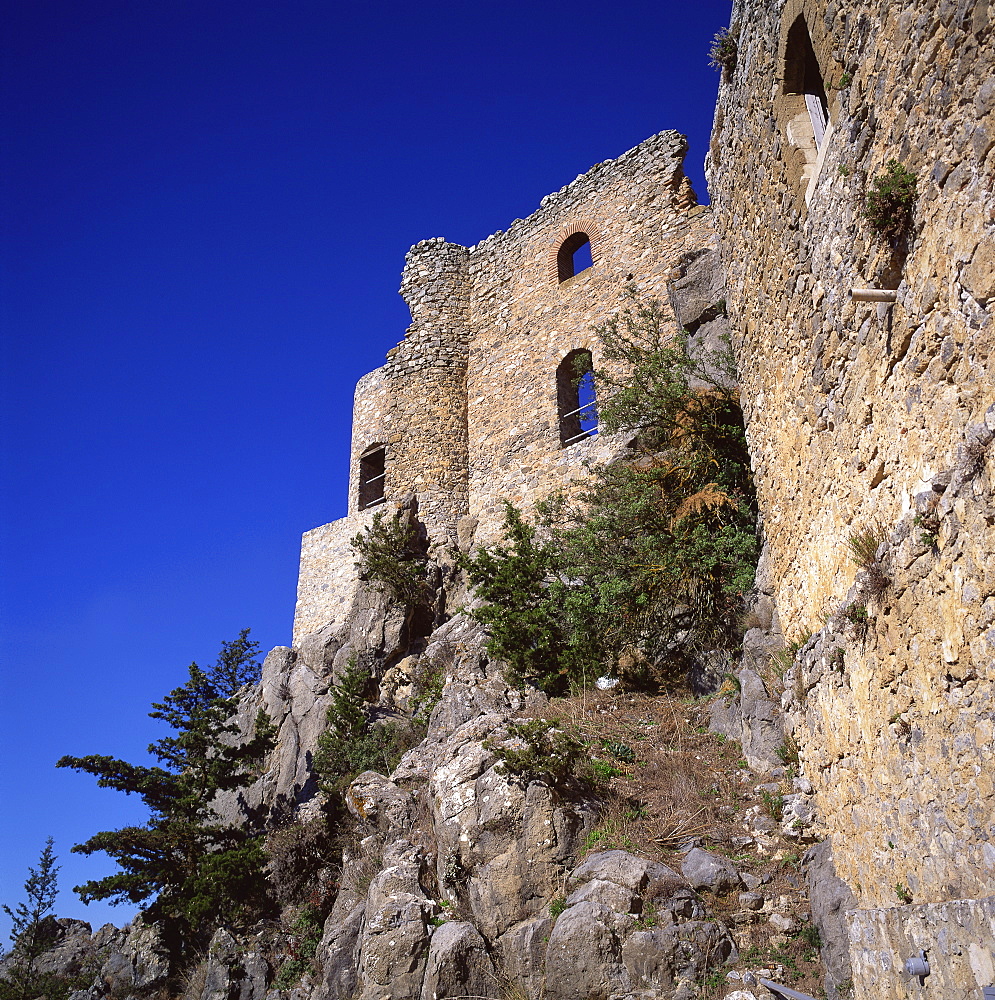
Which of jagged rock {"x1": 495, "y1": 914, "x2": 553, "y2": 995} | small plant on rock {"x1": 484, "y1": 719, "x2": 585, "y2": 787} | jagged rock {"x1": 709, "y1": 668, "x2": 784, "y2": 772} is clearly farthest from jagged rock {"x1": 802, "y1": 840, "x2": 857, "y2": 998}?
small plant on rock {"x1": 484, "y1": 719, "x2": 585, "y2": 787}

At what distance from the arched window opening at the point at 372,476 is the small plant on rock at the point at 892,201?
51.7 ft

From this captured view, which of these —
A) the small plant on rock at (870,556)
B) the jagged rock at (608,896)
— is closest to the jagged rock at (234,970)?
the jagged rock at (608,896)

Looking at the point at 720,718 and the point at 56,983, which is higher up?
the point at 720,718

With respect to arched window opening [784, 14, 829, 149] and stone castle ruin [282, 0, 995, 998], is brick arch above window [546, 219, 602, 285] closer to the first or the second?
stone castle ruin [282, 0, 995, 998]

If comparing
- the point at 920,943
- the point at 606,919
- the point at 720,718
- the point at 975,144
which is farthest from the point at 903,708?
the point at 720,718

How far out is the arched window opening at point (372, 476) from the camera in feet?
65.5

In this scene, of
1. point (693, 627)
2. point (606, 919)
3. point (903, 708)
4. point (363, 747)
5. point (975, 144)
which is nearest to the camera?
point (975, 144)

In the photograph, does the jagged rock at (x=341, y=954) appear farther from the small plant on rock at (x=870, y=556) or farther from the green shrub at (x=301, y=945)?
the small plant on rock at (x=870, y=556)

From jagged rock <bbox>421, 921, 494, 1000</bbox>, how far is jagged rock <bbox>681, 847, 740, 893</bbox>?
202 centimetres

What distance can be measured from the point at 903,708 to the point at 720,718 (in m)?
4.18

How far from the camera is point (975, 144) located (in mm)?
3566

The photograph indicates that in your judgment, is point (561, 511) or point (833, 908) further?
point (561, 511)

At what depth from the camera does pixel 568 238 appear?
693 inches

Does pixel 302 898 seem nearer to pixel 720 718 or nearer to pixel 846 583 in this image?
pixel 720 718
